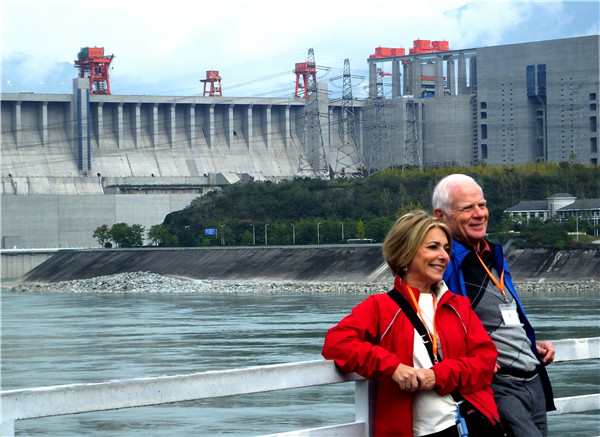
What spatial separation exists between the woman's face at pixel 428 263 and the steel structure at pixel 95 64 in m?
104

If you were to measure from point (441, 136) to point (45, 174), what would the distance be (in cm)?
3377

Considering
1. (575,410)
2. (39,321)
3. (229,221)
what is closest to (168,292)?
(229,221)

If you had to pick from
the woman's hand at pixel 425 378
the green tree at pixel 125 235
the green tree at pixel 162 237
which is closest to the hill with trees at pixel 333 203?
the green tree at pixel 162 237

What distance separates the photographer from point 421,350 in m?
3.83

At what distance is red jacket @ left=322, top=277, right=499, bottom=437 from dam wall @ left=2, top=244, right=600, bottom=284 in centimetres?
5270

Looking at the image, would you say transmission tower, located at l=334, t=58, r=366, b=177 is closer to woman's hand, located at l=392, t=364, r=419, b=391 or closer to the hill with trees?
the hill with trees

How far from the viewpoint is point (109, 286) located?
209 ft

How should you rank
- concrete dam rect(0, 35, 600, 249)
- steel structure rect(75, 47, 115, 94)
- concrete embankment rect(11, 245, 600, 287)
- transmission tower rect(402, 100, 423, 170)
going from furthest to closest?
steel structure rect(75, 47, 115, 94)
transmission tower rect(402, 100, 423, 170)
concrete dam rect(0, 35, 600, 249)
concrete embankment rect(11, 245, 600, 287)

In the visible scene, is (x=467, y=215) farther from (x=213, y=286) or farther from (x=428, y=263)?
(x=213, y=286)

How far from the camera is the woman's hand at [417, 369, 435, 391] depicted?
373cm

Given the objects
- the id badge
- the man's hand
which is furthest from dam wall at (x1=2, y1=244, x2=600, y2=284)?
the id badge

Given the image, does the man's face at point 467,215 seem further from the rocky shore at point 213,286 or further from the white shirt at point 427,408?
the rocky shore at point 213,286

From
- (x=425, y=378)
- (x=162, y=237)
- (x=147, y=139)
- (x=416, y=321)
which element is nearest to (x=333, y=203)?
(x=162, y=237)

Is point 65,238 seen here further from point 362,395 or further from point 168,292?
point 362,395
